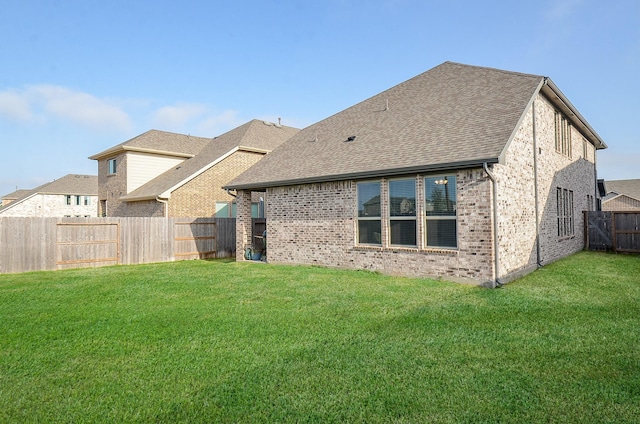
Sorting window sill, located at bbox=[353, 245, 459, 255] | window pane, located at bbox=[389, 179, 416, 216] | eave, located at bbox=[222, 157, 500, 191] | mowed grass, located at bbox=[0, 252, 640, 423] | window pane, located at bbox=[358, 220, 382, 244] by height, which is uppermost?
eave, located at bbox=[222, 157, 500, 191]

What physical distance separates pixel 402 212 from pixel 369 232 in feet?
4.11

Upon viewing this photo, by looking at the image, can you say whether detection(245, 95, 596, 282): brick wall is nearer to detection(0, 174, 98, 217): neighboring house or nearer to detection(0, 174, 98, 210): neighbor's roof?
detection(0, 174, 98, 217): neighboring house

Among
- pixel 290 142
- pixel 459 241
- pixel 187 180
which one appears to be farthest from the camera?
pixel 187 180

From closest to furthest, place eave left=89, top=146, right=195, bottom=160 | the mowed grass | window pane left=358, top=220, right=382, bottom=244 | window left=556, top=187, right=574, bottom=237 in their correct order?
the mowed grass
window pane left=358, top=220, right=382, bottom=244
window left=556, top=187, right=574, bottom=237
eave left=89, top=146, right=195, bottom=160

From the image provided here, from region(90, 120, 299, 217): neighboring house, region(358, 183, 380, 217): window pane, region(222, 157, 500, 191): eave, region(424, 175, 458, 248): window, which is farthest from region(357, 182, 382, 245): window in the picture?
region(90, 120, 299, 217): neighboring house

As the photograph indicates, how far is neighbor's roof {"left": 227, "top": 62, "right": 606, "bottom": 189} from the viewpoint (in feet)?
31.0

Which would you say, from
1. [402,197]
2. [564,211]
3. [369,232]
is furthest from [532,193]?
[369,232]

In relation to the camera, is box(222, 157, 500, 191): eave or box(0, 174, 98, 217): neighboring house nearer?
box(222, 157, 500, 191): eave

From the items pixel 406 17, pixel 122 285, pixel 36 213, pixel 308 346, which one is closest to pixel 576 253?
pixel 406 17

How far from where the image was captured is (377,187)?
10.8 m

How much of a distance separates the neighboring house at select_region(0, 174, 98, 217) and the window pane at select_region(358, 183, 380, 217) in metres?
42.0

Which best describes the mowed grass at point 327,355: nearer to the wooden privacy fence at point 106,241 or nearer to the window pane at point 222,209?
the wooden privacy fence at point 106,241

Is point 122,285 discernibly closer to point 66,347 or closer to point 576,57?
point 66,347

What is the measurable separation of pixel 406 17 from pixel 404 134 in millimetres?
4044
